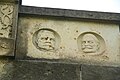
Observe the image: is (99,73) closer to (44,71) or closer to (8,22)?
(44,71)

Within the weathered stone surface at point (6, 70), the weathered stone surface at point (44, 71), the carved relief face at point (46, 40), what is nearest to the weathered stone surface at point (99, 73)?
the weathered stone surface at point (44, 71)

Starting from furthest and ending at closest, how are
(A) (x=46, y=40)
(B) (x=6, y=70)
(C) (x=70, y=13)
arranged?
(C) (x=70, y=13) < (A) (x=46, y=40) < (B) (x=6, y=70)

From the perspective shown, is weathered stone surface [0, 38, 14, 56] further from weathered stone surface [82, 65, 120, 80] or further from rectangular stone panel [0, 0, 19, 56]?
weathered stone surface [82, 65, 120, 80]

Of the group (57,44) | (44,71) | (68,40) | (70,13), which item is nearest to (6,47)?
(44,71)

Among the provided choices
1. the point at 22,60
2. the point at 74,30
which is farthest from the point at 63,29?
the point at 22,60

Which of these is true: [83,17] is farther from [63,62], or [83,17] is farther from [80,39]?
[63,62]

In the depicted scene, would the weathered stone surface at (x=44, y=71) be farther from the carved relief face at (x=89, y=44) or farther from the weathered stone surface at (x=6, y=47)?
the carved relief face at (x=89, y=44)

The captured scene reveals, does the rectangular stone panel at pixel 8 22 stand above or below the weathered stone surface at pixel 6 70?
above

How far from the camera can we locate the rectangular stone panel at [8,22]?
3.83m

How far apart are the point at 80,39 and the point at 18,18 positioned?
0.90 metres

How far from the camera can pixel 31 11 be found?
4.21 metres

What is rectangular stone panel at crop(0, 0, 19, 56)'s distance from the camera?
12.6 ft

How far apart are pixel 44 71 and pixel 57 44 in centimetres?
49

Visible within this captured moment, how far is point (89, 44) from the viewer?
13.8 ft
